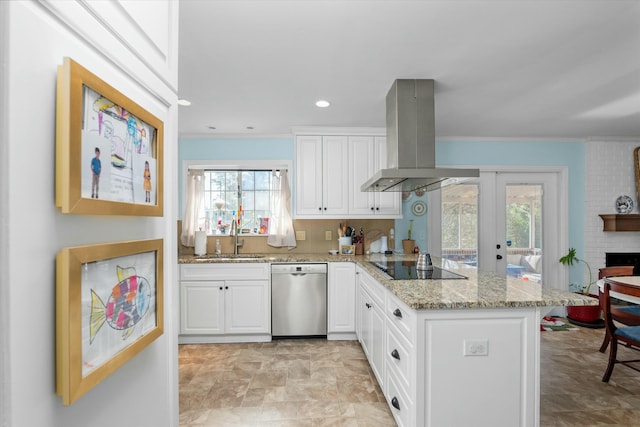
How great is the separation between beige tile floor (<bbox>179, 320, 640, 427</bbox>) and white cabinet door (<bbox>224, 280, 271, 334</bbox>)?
184 mm

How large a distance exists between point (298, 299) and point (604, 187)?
4.26m

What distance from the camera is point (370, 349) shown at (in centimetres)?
285

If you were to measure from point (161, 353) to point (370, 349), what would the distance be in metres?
2.16

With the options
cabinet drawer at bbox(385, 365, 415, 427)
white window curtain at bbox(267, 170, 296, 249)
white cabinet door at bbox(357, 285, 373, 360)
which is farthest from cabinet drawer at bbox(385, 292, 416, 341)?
white window curtain at bbox(267, 170, 296, 249)

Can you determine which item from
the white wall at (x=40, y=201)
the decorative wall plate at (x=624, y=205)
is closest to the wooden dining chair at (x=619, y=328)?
the decorative wall plate at (x=624, y=205)

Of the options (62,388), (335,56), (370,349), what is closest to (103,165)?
(62,388)

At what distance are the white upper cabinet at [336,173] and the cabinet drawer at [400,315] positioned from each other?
1.90 meters

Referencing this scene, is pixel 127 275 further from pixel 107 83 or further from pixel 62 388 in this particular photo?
pixel 107 83

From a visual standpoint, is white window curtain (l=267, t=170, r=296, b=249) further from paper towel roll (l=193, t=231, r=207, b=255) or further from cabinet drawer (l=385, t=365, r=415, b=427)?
cabinet drawer (l=385, t=365, r=415, b=427)

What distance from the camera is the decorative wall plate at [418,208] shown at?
4.42 metres

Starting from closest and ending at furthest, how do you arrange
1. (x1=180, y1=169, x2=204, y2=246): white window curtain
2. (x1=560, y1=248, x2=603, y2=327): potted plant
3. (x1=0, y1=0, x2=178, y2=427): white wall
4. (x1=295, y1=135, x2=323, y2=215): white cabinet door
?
1. (x1=0, y1=0, x2=178, y2=427): white wall
2. (x1=295, y1=135, x2=323, y2=215): white cabinet door
3. (x1=560, y1=248, x2=603, y2=327): potted plant
4. (x1=180, y1=169, x2=204, y2=246): white window curtain

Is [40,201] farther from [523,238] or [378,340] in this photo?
[523,238]

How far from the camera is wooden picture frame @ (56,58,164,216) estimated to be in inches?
23.5

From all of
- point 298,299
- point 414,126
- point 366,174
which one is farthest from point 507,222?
point 298,299
